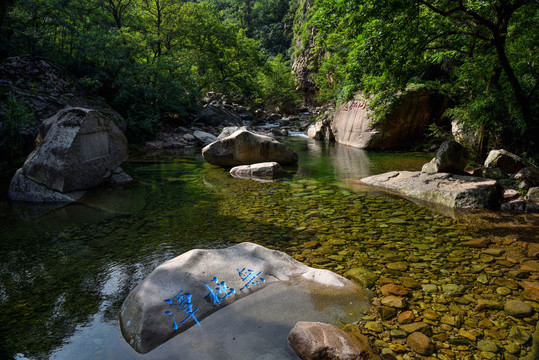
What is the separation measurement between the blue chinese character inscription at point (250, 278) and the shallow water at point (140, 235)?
975 mm

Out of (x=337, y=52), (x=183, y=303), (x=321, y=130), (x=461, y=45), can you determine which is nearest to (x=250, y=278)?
(x=183, y=303)

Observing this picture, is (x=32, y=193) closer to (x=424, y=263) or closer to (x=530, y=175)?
(x=424, y=263)

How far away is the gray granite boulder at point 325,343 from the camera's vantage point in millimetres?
2236

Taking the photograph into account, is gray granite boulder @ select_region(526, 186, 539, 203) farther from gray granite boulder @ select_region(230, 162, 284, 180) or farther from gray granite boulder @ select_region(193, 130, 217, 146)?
gray granite boulder @ select_region(193, 130, 217, 146)

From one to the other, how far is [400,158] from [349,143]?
485 cm

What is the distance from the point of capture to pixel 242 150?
34.6 feet

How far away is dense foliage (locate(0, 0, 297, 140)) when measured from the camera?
41.6 feet

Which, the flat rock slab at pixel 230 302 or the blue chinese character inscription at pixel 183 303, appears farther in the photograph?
the blue chinese character inscription at pixel 183 303

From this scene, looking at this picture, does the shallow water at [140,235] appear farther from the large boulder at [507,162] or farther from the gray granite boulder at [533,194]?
the large boulder at [507,162]

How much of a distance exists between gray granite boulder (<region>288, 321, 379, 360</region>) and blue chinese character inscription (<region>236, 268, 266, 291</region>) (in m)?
0.79

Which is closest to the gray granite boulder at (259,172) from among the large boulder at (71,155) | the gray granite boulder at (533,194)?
the large boulder at (71,155)

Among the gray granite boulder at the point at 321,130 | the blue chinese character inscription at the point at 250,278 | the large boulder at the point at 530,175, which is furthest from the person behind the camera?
the gray granite boulder at the point at 321,130

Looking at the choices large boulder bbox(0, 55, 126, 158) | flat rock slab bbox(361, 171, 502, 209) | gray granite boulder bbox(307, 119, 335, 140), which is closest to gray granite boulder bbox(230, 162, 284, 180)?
flat rock slab bbox(361, 171, 502, 209)

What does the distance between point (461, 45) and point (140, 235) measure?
9686 mm
